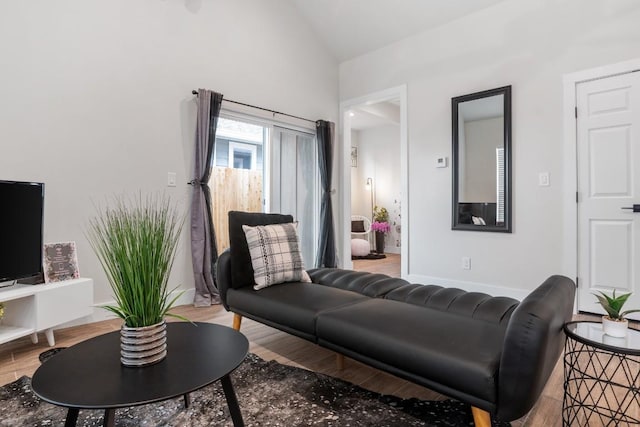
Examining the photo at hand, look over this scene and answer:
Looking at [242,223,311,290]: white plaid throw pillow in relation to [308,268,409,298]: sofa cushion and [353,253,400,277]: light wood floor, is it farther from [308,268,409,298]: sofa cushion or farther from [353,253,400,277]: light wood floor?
[353,253,400,277]: light wood floor

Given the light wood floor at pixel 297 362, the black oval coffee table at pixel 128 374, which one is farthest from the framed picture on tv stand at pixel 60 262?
the black oval coffee table at pixel 128 374

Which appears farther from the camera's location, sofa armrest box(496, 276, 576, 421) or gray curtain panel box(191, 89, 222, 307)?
gray curtain panel box(191, 89, 222, 307)

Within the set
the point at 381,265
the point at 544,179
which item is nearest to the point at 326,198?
the point at 381,265

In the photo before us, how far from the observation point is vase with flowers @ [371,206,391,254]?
23.1ft

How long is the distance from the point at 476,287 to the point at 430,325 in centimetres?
240

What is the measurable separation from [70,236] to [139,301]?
6.89 feet

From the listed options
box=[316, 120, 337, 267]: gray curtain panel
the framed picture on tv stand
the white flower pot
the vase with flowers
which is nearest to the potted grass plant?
the white flower pot

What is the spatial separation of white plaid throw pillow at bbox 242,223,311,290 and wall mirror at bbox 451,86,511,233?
2.08 meters

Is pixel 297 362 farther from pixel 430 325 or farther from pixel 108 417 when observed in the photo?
pixel 108 417

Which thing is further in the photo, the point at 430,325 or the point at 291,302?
the point at 291,302

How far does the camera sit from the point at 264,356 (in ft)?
6.89

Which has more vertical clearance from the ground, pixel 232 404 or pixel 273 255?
pixel 273 255

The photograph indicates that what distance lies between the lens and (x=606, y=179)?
9.45 feet

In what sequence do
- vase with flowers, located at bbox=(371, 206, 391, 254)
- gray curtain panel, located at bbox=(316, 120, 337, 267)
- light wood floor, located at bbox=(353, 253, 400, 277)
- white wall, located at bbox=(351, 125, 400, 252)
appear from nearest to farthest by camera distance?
gray curtain panel, located at bbox=(316, 120, 337, 267), light wood floor, located at bbox=(353, 253, 400, 277), vase with flowers, located at bbox=(371, 206, 391, 254), white wall, located at bbox=(351, 125, 400, 252)
